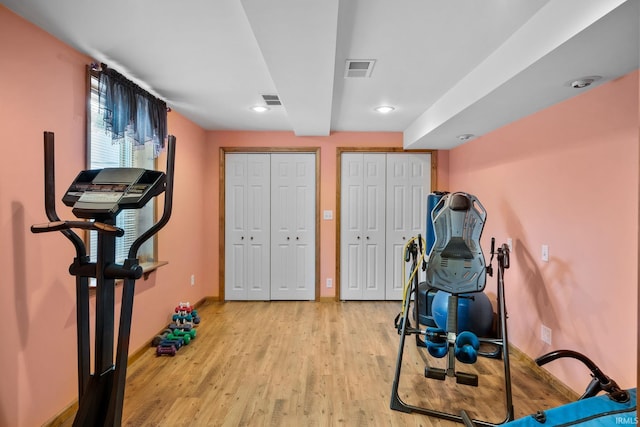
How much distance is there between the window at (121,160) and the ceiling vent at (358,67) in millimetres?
1757

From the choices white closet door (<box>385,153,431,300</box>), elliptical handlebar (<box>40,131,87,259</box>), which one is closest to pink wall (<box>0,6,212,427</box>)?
elliptical handlebar (<box>40,131,87,259</box>)

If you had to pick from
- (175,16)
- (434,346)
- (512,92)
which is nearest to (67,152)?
(175,16)

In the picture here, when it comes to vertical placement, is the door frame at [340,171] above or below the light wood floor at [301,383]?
above

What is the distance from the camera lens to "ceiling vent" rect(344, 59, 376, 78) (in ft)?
7.67

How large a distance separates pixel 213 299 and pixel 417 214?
3.03 metres

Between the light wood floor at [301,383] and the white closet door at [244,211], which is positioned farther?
the white closet door at [244,211]

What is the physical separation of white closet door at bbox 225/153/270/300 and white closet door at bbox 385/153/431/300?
1696mm

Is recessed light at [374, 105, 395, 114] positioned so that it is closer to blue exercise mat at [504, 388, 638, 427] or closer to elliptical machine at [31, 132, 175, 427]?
elliptical machine at [31, 132, 175, 427]

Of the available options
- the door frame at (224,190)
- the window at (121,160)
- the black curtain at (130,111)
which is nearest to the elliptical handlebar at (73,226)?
the window at (121,160)

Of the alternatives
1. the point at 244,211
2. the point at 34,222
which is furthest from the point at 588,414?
the point at 244,211

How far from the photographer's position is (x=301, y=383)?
2516 millimetres

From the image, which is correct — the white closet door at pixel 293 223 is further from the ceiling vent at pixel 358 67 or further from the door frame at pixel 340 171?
the ceiling vent at pixel 358 67

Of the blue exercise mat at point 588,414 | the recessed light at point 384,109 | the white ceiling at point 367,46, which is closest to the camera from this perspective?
the blue exercise mat at point 588,414

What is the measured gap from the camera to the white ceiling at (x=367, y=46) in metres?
1.59
